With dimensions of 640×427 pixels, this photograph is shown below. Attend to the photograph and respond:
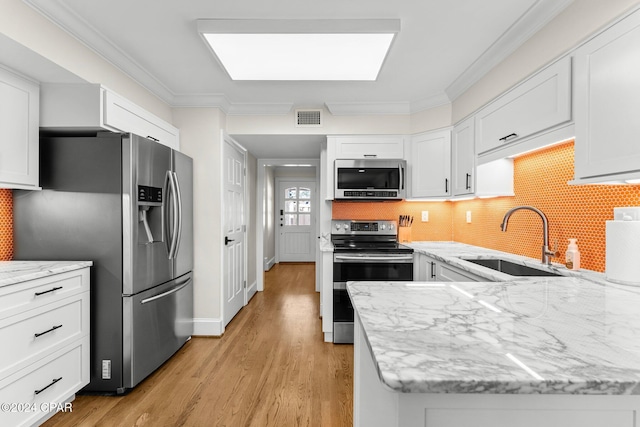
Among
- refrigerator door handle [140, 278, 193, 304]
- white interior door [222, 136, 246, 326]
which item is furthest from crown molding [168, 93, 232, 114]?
refrigerator door handle [140, 278, 193, 304]

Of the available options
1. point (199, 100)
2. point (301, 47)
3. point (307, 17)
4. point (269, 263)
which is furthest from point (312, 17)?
point (269, 263)

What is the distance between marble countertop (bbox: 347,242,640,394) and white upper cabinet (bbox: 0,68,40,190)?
84.8 inches

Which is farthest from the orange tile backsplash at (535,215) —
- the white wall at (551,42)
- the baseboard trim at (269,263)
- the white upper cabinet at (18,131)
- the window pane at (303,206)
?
the window pane at (303,206)

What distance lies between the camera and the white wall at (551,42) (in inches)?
59.4

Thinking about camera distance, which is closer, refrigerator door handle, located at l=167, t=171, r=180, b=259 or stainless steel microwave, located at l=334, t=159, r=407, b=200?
refrigerator door handle, located at l=167, t=171, r=180, b=259

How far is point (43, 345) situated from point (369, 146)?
308 centimetres

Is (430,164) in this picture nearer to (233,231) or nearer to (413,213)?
(413,213)

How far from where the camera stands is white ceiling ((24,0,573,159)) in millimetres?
1880

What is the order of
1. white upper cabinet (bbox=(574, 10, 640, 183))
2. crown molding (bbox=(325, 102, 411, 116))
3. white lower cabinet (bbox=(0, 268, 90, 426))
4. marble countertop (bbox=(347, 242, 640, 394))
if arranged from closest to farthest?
marble countertop (bbox=(347, 242, 640, 394)) < white upper cabinet (bbox=(574, 10, 640, 183)) < white lower cabinet (bbox=(0, 268, 90, 426)) < crown molding (bbox=(325, 102, 411, 116))

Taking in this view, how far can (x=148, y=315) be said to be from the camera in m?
2.39

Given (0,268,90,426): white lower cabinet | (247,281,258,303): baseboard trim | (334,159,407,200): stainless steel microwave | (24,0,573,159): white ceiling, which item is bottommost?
(247,281,258,303): baseboard trim

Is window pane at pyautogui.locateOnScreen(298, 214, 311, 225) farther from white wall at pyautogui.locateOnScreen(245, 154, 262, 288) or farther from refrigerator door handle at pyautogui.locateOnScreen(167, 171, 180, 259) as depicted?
refrigerator door handle at pyautogui.locateOnScreen(167, 171, 180, 259)

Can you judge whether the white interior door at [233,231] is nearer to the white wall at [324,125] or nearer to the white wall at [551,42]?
the white wall at [324,125]

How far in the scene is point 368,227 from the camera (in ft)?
12.3
